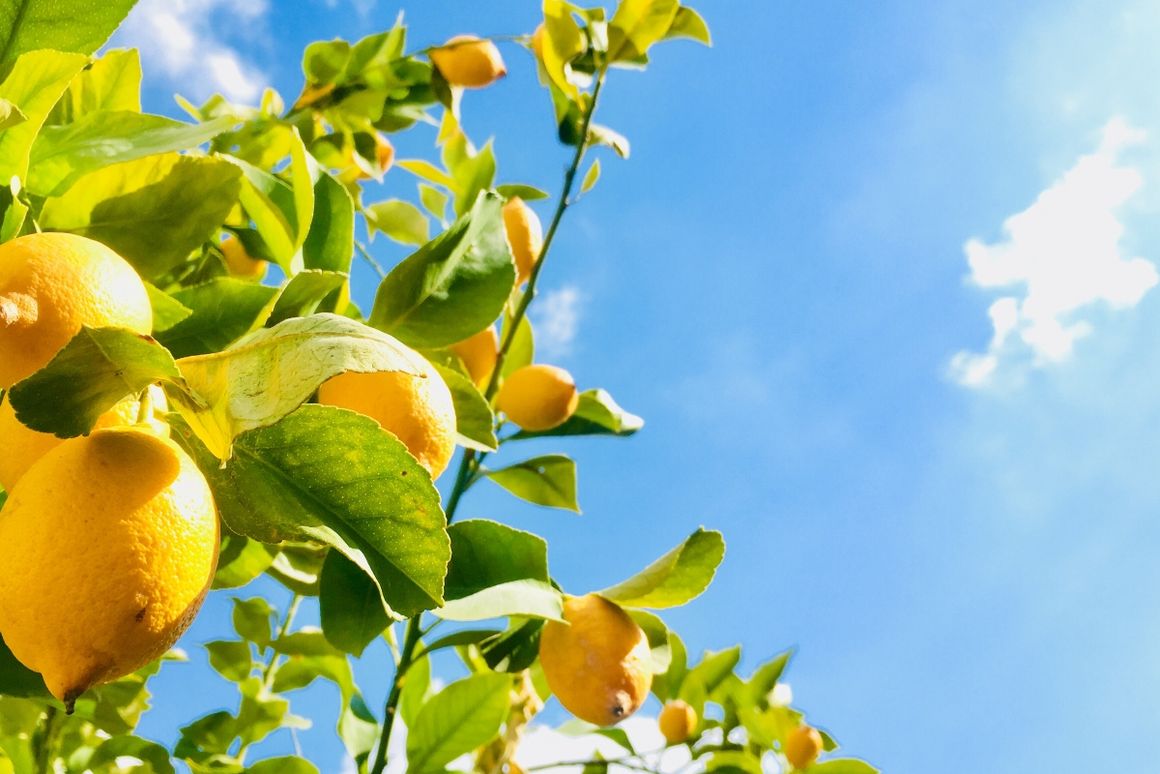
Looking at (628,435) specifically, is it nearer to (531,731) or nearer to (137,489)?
(531,731)

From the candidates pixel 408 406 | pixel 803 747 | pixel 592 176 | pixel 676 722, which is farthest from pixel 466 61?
pixel 803 747

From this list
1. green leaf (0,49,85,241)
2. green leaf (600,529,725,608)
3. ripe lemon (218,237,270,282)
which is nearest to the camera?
green leaf (0,49,85,241)

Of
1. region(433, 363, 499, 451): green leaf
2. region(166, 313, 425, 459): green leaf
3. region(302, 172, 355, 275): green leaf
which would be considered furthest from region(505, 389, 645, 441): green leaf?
region(166, 313, 425, 459): green leaf

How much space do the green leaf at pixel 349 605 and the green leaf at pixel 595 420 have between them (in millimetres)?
642

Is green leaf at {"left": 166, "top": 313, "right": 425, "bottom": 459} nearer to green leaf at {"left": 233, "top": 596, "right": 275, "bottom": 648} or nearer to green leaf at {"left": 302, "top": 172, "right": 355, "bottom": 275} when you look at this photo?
green leaf at {"left": 302, "top": 172, "right": 355, "bottom": 275}

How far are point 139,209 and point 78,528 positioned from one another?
38 centimetres

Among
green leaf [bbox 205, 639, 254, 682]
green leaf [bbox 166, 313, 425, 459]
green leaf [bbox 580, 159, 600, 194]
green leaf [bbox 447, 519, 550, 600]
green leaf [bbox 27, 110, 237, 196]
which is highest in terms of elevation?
green leaf [bbox 580, 159, 600, 194]

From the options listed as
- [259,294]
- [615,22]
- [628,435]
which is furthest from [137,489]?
[615,22]

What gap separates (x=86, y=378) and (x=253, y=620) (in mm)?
1285

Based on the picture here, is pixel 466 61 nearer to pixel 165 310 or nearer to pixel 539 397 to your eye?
pixel 539 397

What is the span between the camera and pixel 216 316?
78 cm

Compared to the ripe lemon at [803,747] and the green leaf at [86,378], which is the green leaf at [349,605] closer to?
the green leaf at [86,378]

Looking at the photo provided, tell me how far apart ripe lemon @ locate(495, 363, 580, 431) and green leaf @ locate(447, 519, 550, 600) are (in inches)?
14.2

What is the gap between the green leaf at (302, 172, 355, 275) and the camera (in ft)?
2.88
